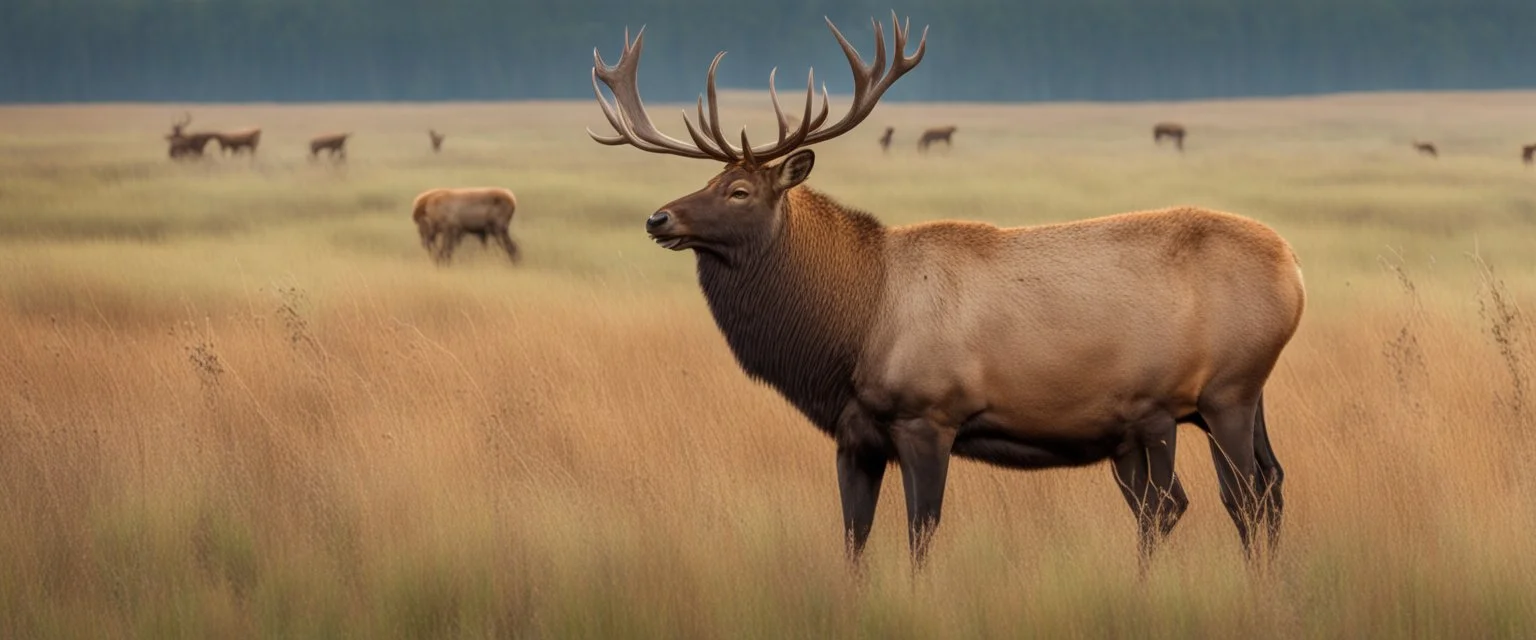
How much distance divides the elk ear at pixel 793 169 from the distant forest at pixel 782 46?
144m

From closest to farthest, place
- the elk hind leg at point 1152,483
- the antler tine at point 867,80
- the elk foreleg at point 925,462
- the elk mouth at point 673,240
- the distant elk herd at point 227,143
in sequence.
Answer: the elk foreleg at point 925,462, the elk hind leg at point 1152,483, the elk mouth at point 673,240, the antler tine at point 867,80, the distant elk herd at point 227,143

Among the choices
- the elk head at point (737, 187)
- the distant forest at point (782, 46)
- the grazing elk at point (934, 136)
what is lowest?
the elk head at point (737, 187)

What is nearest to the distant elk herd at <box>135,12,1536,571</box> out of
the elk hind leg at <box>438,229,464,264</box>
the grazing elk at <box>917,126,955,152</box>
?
the elk hind leg at <box>438,229,464,264</box>

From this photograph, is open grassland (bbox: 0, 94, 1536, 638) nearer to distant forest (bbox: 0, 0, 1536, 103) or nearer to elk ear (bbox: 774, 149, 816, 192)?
elk ear (bbox: 774, 149, 816, 192)

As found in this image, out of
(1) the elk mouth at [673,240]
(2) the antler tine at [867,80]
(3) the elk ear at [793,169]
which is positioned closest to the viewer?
(1) the elk mouth at [673,240]

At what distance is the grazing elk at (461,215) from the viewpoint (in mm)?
18672

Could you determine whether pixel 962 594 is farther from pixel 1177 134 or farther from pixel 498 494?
pixel 1177 134

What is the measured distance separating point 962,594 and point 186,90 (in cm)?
15972

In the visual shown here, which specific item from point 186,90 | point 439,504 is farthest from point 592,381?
point 186,90

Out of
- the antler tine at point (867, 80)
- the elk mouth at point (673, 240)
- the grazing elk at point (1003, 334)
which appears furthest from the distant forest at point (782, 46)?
the elk mouth at point (673, 240)

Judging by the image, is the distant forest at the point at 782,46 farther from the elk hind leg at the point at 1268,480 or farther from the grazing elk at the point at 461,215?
the elk hind leg at the point at 1268,480

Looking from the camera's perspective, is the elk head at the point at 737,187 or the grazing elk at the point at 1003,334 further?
the elk head at the point at 737,187

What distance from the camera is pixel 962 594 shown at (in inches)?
211

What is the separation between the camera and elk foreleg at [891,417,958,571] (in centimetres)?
572
